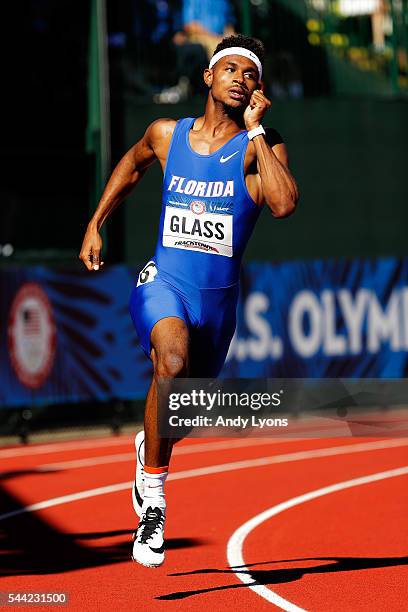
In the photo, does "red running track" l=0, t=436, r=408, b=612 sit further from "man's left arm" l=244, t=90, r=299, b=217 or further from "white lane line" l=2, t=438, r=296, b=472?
"man's left arm" l=244, t=90, r=299, b=217

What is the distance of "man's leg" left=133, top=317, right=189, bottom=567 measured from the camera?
5918 millimetres

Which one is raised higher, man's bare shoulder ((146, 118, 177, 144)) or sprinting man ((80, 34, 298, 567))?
man's bare shoulder ((146, 118, 177, 144))

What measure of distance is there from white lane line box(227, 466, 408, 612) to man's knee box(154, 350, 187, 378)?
4.22ft

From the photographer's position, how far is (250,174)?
6184 millimetres

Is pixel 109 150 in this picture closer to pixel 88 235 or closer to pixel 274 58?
pixel 274 58

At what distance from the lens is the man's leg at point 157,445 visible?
19.4 feet

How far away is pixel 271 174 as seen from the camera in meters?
5.79

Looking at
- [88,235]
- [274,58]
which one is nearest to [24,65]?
[274,58]

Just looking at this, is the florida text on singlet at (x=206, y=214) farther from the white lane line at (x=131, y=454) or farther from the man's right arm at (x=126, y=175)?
the white lane line at (x=131, y=454)

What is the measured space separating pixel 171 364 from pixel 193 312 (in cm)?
42

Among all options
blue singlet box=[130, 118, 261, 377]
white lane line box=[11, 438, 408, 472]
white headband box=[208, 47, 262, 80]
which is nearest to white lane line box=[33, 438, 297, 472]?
white lane line box=[11, 438, 408, 472]

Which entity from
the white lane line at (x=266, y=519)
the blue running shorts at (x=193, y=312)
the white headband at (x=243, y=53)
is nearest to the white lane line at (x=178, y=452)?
the white lane line at (x=266, y=519)

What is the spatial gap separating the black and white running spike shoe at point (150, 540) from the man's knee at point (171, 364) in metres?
0.71

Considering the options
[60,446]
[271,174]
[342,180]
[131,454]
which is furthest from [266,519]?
[342,180]
